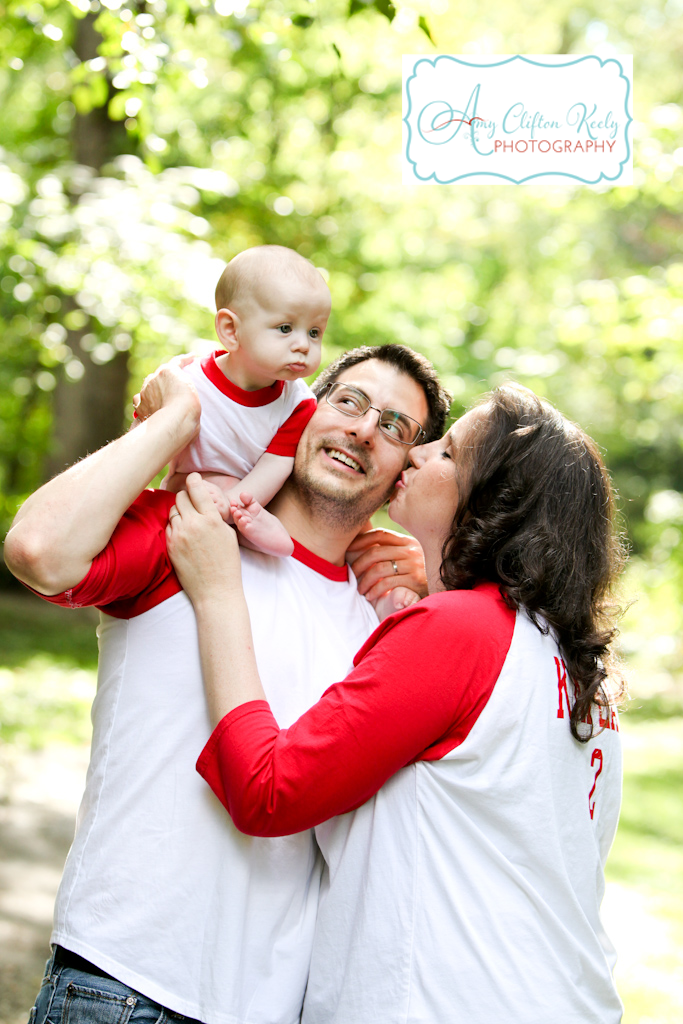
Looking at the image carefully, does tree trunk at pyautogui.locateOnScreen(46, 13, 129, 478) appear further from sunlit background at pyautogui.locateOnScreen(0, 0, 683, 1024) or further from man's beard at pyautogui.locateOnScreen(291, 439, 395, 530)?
man's beard at pyautogui.locateOnScreen(291, 439, 395, 530)

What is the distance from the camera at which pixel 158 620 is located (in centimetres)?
193

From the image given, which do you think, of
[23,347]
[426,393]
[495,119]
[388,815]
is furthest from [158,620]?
[23,347]

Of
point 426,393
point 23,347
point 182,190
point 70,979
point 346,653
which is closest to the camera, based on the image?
point 70,979

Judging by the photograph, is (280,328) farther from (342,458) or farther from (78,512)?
(78,512)

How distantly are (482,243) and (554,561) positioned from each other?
14052 millimetres

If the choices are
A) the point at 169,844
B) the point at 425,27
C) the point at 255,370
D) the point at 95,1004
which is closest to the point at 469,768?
the point at 169,844

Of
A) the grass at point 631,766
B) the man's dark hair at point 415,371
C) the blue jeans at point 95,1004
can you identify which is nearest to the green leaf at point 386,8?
the man's dark hair at point 415,371

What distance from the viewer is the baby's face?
7.32 feet

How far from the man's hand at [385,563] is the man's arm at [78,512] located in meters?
0.74

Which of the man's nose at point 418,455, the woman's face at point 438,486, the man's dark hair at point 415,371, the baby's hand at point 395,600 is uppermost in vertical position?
the man's dark hair at point 415,371

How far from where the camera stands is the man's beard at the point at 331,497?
2338 mm

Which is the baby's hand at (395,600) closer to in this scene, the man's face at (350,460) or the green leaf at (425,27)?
the man's face at (350,460)

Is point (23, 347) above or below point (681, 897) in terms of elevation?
above

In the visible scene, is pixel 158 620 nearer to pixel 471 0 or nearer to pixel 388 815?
pixel 388 815
